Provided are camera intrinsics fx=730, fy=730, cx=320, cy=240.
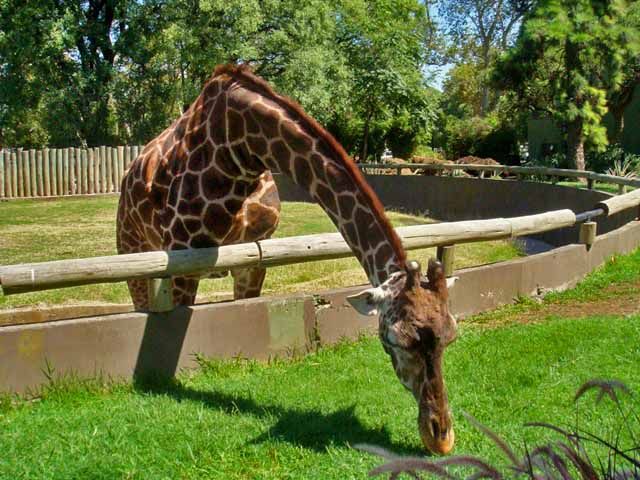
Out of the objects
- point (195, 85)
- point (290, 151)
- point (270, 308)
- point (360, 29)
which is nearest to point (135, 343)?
point (270, 308)

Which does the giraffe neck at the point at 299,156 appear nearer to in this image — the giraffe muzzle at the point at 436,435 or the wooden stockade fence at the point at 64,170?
the giraffe muzzle at the point at 436,435

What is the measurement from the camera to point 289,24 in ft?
84.8

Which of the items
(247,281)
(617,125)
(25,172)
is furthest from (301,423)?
(617,125)

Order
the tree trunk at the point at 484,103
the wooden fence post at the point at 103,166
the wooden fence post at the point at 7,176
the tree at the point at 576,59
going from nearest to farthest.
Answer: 1. the wooden fence post at the point at 7,176
2. the wooden fence post at the point at 103,166
3. the tree at the point at 576,59
4. the tree trunk at the point at 484,103

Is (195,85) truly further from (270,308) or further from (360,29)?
(270,308)

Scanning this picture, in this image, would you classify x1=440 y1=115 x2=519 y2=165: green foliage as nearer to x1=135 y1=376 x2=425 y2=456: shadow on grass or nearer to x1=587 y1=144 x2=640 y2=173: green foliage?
x1=587 y1=144 x2=640 y2=173: green foliage

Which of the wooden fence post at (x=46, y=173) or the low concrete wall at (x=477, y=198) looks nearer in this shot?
the low concrete wall at (x=477, y=198)

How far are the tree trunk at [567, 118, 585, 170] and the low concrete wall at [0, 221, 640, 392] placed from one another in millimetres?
17793

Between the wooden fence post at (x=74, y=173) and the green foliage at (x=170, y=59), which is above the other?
the green foliage at (x=170, y=59)

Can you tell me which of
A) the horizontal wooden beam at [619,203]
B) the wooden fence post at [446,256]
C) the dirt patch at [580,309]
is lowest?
the dirt patch at [580,309]

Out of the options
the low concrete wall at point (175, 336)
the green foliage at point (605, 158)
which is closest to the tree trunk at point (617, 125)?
the green foliage at point (605, 158)

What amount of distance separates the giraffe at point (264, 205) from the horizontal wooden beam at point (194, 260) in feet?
1.14

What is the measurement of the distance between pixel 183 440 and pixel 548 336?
322 centimetres

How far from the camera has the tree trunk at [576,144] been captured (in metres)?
22.9
